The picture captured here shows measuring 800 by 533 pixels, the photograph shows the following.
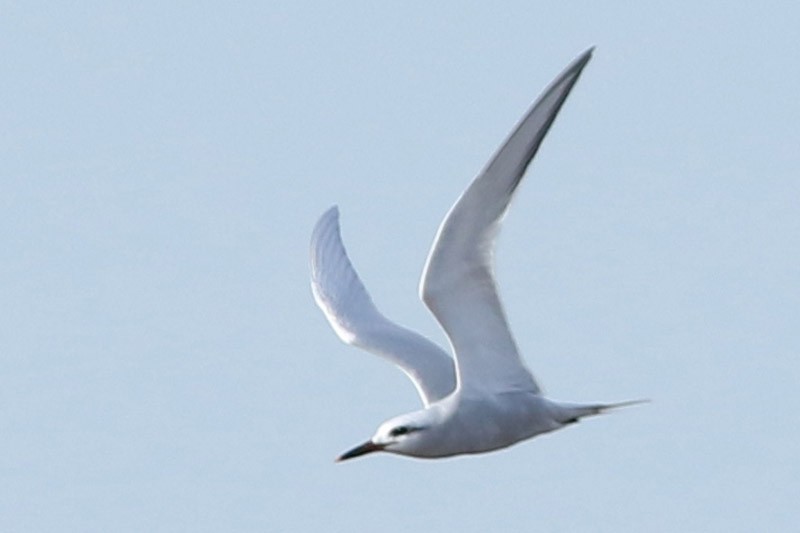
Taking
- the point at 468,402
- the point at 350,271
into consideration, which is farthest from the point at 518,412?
the point at 350,271

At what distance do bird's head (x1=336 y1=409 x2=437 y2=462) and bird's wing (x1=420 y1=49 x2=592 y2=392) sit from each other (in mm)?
403

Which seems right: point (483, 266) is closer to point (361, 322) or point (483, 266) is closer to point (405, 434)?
point (405, 434)

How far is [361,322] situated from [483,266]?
12.0ft

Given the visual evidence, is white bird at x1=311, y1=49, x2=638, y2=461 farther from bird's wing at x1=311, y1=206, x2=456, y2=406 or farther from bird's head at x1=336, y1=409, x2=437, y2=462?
bird's wing at x1=311, y1=206, x2=456, y2=406

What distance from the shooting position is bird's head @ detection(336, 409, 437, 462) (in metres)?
14.3

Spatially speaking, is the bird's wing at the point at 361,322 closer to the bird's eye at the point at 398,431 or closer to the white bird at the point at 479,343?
the white bird at the point at 479,343

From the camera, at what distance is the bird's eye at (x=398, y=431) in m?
14.4

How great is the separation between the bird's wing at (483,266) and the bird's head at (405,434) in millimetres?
403

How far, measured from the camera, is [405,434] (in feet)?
47.2

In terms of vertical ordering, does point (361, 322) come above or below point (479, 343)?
above

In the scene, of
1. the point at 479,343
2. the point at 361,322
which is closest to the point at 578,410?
the point at 479,343

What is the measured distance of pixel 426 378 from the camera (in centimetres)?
1617

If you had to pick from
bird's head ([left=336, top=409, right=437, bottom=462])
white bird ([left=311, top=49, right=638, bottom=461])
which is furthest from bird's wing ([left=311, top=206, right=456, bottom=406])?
bird's head ([left=336, top=409, right=437, bottom=462])

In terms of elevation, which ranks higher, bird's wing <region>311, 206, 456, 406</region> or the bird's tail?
bird's wing <region>311, 206, 456, 406</region>
